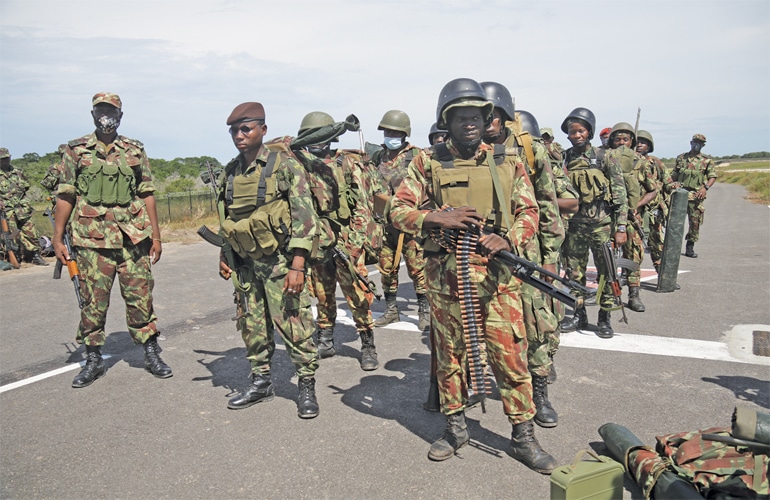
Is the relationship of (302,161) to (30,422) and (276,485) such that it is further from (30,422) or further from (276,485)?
(30,422)

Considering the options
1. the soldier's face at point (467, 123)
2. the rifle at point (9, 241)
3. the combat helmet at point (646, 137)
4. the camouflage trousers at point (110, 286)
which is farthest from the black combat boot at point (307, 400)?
the rifle at point (9, 241)

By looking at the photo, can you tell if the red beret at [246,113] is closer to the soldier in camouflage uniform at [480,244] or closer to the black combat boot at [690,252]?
the soldier in camouflage uniform at [480,244]

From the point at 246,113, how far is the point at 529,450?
3.21 m

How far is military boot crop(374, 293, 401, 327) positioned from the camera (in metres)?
7.28

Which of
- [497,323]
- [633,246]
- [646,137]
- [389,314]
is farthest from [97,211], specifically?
[646,137]

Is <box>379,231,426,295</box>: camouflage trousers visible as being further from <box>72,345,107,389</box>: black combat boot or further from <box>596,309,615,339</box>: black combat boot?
<box>72,345,107,389</box>: black combat boot

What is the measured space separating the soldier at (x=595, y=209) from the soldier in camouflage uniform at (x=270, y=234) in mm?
3403

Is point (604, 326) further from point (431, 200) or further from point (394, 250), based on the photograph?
point (431, 200)

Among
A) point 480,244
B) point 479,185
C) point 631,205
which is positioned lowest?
point 631,205

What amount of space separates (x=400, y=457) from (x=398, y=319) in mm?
3595

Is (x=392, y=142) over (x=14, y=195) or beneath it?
over

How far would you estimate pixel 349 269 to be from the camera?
228 inches

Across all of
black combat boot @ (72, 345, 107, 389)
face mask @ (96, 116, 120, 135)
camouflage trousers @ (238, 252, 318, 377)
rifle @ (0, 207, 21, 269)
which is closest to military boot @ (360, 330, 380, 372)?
camouflage trousers @ (238, 252, 318, 377)

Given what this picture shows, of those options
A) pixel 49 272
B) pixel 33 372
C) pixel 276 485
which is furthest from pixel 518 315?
pixel 49 272
